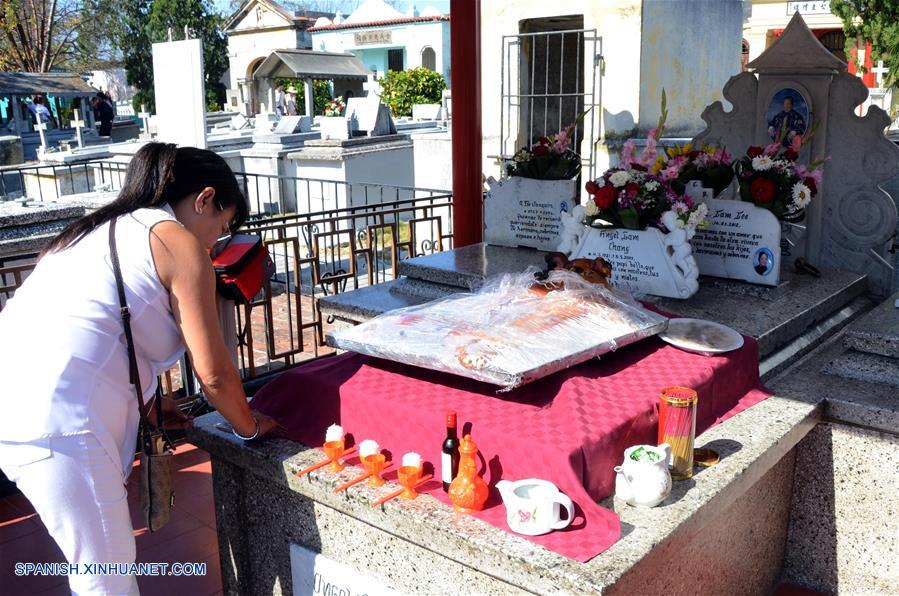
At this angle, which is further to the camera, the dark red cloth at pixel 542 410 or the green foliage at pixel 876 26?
the green foliage at pixel 876 26

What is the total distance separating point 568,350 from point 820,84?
2669 mm

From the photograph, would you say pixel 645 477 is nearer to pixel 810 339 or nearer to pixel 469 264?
pixel 810 339

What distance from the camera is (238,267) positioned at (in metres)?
3.54

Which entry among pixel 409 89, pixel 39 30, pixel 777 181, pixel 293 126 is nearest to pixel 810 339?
pixel 777 181

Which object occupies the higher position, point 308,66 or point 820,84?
point 308,66

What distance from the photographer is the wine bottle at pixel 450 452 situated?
83.7 inches

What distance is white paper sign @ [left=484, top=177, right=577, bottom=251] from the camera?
178 inches

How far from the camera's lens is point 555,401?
7.59 ft

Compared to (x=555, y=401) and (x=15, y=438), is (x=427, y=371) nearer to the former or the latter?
(x=555, y=401)

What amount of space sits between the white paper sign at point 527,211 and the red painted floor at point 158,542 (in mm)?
2166

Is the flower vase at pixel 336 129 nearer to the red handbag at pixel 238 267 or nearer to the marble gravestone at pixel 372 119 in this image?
the marble gravestone at pixel 372 119

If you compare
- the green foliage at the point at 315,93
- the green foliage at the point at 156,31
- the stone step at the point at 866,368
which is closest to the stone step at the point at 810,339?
the stone step at the point at 866,368

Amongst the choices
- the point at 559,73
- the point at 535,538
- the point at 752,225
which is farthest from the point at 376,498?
the point at 559,73

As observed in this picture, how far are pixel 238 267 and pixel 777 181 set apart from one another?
8.33 ft
